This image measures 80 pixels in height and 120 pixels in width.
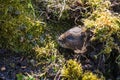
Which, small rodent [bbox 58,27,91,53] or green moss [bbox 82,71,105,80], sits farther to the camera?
small rodent [bbox 58,27,91,53]

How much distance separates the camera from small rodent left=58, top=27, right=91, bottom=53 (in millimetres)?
2381

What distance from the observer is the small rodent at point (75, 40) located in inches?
93.7

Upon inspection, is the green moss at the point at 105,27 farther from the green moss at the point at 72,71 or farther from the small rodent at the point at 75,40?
the green moss at the point at 72,71

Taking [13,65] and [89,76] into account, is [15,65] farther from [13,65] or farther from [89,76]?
[89,76]

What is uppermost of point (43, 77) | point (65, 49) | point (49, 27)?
point (49, 27)

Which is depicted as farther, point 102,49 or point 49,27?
point 49,27

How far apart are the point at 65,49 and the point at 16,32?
40cm

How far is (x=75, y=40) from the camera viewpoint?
239cm

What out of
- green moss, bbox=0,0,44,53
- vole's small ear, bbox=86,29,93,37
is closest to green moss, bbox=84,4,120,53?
vole's small ear, bbox=86,29,93,37

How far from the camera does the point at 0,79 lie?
2.23 m

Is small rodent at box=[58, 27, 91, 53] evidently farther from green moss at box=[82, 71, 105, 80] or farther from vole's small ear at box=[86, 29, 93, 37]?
green moss at box=[82, 71, 105, 80]

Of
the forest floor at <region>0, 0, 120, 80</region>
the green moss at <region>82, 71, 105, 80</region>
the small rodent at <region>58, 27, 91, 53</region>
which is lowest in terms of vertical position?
the green moss at <region>82, 71, 105, 80</region>

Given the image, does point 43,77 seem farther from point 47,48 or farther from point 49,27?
point 49,27

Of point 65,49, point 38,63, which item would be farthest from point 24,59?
point 65,49
